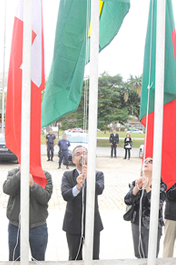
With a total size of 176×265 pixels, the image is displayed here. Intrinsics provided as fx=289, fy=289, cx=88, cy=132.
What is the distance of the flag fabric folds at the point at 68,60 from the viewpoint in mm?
2859

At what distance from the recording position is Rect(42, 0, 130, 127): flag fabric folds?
286 cm

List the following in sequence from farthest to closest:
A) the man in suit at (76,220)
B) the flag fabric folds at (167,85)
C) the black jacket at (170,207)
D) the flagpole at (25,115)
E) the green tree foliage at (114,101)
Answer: the green tree foliage at (114,101) → the black jacket at (170,207) → the man in suit at (76,220) → the flag fabric folds at (167,85) → the flagpole at (25,115)

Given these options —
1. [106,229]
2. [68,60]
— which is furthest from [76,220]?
[106,229]

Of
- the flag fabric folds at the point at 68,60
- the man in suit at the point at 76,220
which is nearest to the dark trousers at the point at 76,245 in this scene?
the man in suit at the point at 76,220

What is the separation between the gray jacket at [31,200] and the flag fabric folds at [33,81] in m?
0.61

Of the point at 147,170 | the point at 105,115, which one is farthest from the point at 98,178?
the point at 105,115

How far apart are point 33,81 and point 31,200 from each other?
1414 millimetres

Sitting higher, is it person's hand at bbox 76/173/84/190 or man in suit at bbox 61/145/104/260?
person's hand at bbox 76/173/84/190

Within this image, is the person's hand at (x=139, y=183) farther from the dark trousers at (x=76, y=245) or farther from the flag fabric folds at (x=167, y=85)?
the dark trousers at (x=76, y=245)

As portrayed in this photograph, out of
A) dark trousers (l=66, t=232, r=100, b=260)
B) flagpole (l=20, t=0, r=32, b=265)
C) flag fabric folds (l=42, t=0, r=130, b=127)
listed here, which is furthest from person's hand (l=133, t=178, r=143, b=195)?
flagpole (l=20, t=0, r=32, b=265)

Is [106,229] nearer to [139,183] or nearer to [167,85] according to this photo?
[139,183]

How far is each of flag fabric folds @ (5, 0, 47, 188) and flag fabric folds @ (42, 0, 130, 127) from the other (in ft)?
1.38

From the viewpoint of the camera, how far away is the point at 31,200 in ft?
10.5

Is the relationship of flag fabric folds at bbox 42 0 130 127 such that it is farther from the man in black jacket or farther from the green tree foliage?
the green tree foliage
